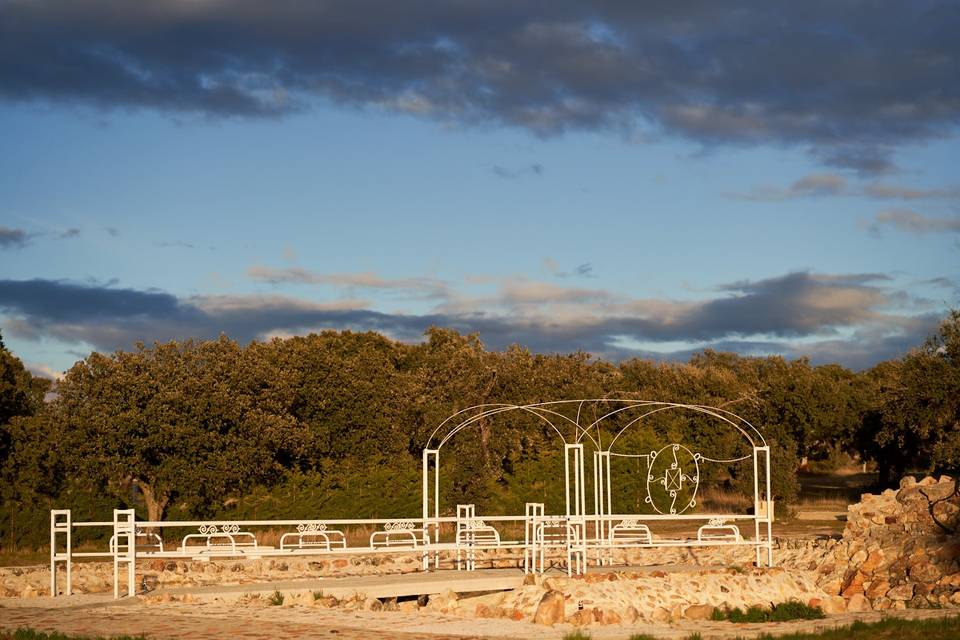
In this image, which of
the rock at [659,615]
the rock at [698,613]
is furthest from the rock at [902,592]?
the rock at [659,615]

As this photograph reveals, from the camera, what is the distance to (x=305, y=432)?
35438 mm

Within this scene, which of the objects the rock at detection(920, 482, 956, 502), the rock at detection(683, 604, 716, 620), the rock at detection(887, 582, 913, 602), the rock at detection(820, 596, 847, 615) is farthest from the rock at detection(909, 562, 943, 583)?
the rock at detection(683, 604, 716, 620)

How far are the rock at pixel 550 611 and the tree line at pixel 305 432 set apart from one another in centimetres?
1821

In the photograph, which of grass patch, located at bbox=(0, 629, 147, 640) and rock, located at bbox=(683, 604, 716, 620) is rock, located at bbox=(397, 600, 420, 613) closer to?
rock, located at bbox=(683, 604, 716, 620)

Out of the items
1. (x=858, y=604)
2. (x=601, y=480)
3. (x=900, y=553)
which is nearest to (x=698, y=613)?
(x=858, y=604)

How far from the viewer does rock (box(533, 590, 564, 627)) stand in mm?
15508

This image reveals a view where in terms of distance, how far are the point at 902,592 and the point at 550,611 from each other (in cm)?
750

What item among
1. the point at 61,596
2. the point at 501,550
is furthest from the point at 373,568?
the point at 61,596

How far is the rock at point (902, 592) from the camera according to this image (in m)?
19.5

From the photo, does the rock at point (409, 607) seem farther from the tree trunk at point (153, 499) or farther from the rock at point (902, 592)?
the tree trunk at point (153, 499)

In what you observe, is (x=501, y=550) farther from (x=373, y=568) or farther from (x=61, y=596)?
(x=61, y=596)

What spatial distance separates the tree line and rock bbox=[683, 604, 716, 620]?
18.1 m

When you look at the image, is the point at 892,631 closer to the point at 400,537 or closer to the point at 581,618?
the point at 581,618

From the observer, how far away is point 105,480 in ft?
105
